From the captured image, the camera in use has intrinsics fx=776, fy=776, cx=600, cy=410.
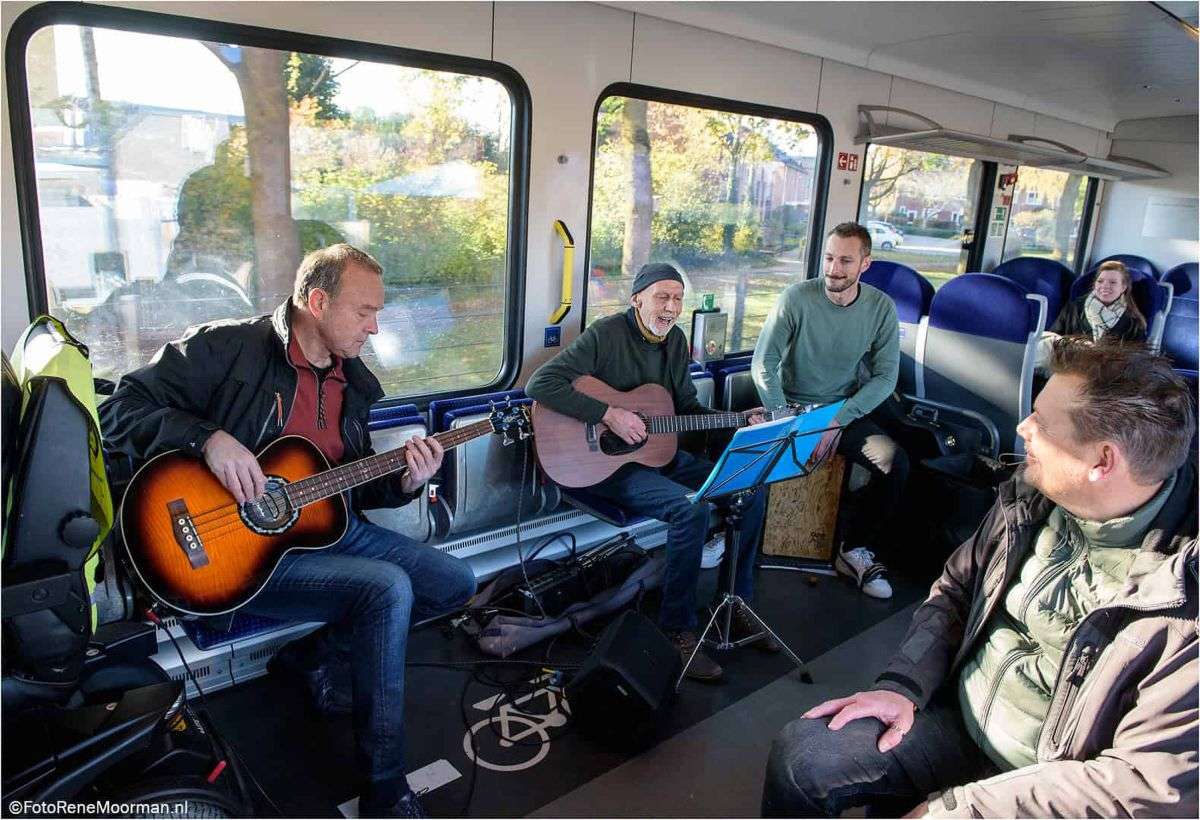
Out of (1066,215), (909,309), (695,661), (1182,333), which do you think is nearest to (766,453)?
(695,661)

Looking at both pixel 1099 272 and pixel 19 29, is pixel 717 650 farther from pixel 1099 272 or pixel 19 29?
pixel 1099 272

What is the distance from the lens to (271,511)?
7.98 ft

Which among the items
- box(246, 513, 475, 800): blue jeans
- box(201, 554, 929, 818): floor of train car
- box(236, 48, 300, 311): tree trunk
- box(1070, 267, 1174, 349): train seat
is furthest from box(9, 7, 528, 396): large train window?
box(1070, 267, 1174, 349): train seat

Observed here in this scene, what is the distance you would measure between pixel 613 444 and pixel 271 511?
5.11 feet

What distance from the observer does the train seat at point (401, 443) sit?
10.4 feet

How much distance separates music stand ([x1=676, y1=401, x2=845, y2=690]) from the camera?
2.76 m

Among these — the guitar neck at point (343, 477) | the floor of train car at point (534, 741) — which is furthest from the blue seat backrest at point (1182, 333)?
the guitar neck at point (343, 477)

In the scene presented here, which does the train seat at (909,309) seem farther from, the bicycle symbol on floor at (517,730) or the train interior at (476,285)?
the bicycle symbol on floor at (517,730)

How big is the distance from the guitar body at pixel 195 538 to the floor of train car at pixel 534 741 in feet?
2.24

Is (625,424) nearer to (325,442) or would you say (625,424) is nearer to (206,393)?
(325,442)

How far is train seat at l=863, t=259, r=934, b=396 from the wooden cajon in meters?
1.01

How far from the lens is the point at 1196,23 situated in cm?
370

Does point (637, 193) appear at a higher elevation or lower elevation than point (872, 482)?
higher

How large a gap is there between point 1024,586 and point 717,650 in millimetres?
1755
